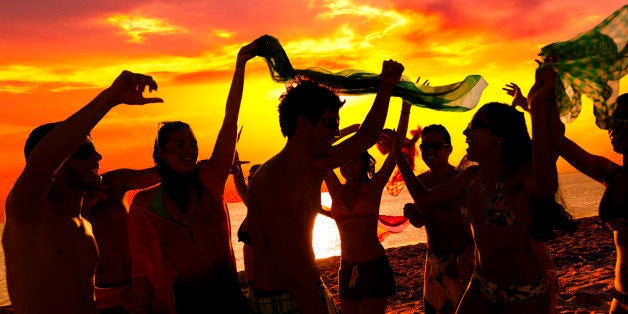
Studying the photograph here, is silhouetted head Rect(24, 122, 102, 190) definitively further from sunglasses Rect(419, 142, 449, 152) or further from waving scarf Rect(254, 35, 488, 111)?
sunglasses Rect(419, 142, 449, 152)

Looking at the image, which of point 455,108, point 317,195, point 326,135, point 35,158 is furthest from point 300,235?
point 455,108

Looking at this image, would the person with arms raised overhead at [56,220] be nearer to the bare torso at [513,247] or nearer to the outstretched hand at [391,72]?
the outstretched hand at [391,72]

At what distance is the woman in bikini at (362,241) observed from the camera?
22.1 ft

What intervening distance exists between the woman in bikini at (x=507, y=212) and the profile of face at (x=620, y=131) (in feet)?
2.36

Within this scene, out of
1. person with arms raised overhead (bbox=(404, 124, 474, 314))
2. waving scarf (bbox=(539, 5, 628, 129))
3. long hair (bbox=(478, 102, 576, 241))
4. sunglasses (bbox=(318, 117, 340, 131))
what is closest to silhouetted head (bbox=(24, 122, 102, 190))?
sunglasses (bbox=(318, 117, 340, 131))

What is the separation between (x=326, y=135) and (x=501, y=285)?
80.4 inches

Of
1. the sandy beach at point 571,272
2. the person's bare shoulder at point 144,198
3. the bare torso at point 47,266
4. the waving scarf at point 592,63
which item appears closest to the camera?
the bare torso at point 47,266

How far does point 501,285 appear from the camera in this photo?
466 cm

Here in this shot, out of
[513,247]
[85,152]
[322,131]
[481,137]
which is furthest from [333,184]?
[322,131]

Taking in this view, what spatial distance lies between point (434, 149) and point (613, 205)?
8.51 ft

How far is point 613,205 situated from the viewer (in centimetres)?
501

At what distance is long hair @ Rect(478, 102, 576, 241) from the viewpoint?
4680 millimetres

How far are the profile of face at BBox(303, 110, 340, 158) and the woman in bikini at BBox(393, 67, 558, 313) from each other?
1.61 meters

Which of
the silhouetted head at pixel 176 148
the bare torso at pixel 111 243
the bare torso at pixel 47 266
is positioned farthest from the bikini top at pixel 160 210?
the bare torso at pixel 111 243
